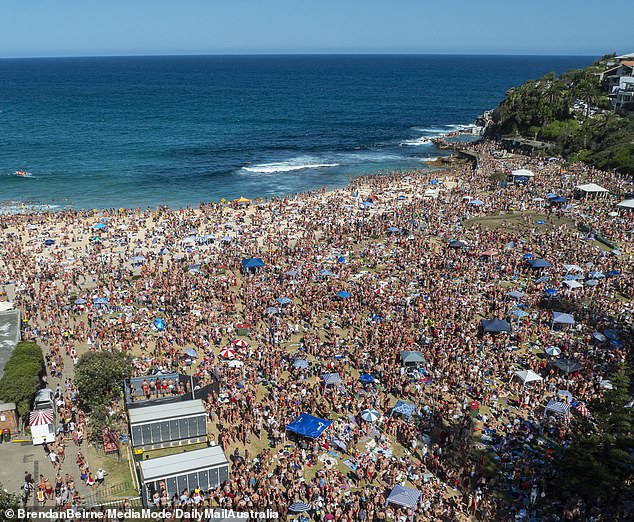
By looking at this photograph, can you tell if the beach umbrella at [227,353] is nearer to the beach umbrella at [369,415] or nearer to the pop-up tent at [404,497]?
the beach umbrella at [369,415]

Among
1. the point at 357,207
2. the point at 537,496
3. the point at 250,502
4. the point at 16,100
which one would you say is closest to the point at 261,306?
the point at 250,502

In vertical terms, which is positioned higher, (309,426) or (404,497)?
(309,426)

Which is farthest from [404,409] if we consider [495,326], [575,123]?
[575,123]

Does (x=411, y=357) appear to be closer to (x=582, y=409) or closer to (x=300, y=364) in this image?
(x=300, y=364)

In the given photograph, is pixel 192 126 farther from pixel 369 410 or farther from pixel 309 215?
pixel 369 410

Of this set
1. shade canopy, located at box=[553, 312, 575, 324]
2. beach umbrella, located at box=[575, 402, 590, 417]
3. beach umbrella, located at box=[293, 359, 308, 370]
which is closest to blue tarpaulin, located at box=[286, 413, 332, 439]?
beach umbrella, located at box=[293, 359, 308, 370]

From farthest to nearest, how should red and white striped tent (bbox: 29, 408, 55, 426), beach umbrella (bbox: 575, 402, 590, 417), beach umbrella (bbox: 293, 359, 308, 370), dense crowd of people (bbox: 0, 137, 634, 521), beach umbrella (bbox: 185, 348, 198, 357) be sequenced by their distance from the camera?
1. beach umbrella (bbox: 185, 348, 198, 357)
2. beach umbrella (bbox: 293, 359, 308, 370)
3. beach umbrella (bbox: 575, 402, 590, 417)
4. red and white striped tent (bbox: 29, 408, 55, 426)
5. dense crowd of people (bbox: 0, 137, 634, 521)

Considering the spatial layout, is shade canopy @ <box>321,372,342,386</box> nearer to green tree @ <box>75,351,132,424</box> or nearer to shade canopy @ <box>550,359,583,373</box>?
green tree @ <box>75,351,132,424</box>

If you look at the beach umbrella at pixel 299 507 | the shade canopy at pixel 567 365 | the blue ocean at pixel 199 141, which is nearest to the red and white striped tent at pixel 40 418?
the beach umbrella at pixel 299 507
